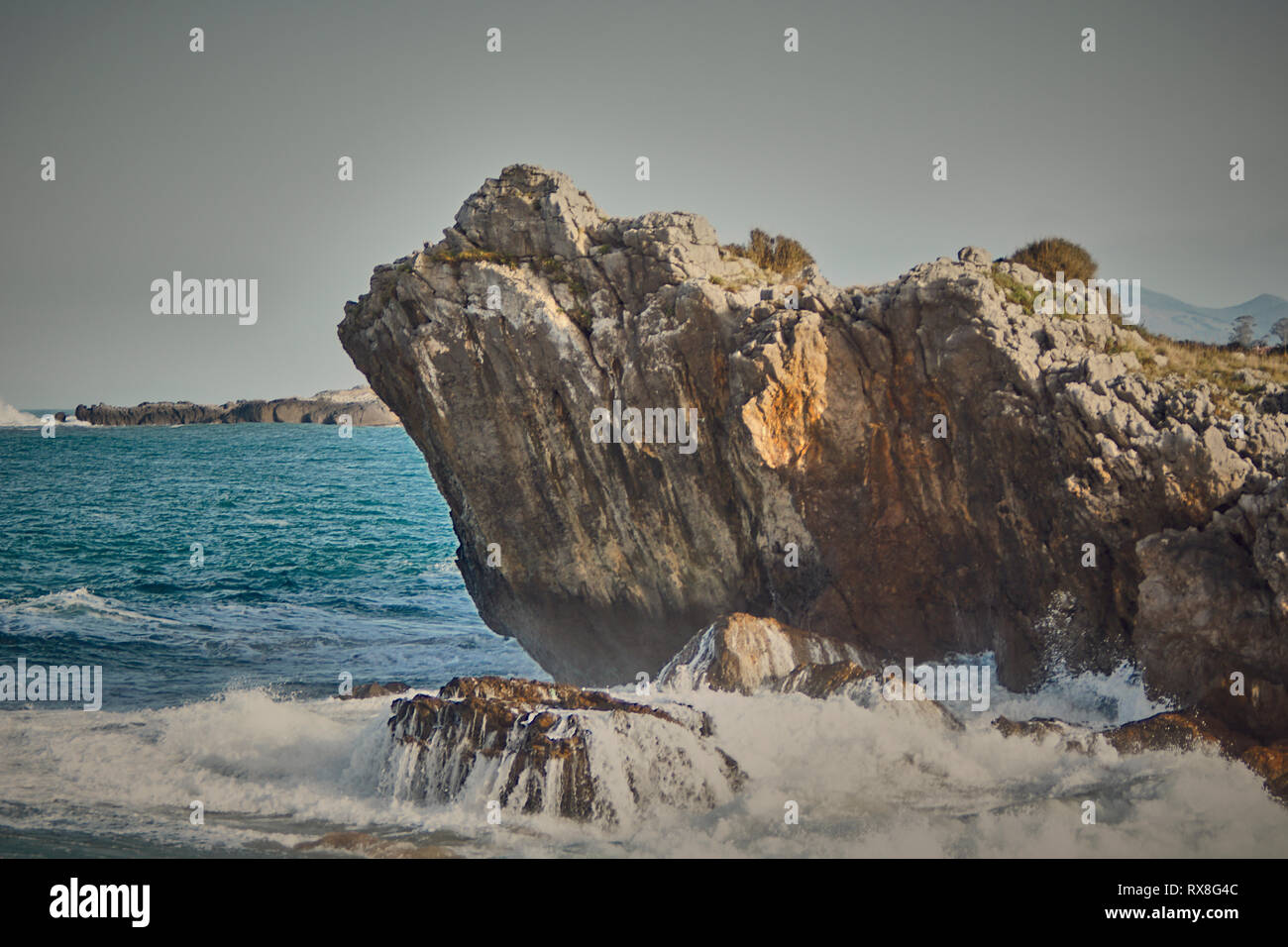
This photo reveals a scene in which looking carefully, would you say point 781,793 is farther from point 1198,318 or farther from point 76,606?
point 1198,318

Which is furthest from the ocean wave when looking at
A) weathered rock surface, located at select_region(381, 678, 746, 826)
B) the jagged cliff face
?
weathered rock surface, located at select_region(381, 678, 746, 826)

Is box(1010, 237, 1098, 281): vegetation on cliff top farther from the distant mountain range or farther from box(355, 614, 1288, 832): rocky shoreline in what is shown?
box(355, 614, 1288, 832): rocky shoreline

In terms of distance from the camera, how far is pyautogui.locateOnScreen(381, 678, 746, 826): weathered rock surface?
14.2m

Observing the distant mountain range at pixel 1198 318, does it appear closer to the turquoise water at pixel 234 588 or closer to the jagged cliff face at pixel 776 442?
the jagged cliff face at pixel 776 442

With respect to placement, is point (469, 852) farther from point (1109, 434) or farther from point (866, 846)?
point (1109, 434)

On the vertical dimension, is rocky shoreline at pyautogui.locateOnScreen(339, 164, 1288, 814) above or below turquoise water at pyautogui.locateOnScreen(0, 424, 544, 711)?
above

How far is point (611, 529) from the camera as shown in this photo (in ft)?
73.1

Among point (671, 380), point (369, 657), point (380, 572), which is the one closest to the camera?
point (671, 380)

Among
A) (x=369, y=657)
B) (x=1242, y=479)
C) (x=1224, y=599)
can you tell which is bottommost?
(x=369, y=657)

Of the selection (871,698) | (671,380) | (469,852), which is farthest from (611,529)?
(469,852)

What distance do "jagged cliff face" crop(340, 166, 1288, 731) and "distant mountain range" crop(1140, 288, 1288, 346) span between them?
5642 mm

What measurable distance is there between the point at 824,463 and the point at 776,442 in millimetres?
1291

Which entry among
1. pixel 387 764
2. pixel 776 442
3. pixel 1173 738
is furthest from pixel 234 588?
pixel 1173 738

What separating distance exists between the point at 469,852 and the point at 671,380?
10.5m
